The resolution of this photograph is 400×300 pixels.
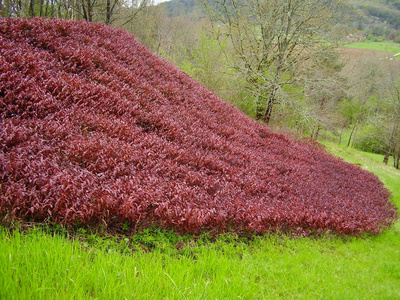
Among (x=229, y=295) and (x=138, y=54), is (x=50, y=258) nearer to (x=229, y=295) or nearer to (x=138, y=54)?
(x=229, y=295)

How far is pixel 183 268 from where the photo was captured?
2627 mm

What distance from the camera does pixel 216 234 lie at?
374 centimetres

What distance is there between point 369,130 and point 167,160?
1512 inches

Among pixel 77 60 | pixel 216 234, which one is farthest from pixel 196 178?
pixel 77 60

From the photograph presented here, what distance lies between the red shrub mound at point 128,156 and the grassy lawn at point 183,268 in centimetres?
30

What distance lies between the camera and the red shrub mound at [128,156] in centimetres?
308

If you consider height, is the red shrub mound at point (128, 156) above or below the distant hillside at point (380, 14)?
below

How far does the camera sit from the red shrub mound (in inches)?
121

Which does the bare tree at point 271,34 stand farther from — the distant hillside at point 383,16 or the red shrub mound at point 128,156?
the distant hillside at point 383,16

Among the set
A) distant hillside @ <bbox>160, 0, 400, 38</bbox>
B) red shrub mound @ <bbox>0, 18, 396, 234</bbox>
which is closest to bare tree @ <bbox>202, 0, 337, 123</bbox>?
red shrub mound @ <bbox>0, 18, 396, 234</bbox>

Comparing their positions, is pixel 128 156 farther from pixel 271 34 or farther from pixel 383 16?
pixel 383 16

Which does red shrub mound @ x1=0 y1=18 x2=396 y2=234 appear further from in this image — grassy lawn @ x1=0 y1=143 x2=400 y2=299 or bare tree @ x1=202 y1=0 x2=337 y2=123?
bare tree @ x1=202 y1=0 x2=337 y2=123

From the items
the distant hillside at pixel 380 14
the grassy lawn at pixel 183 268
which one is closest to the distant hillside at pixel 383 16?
the distant hillside at pixel 380 14

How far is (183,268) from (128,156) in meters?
2.18
